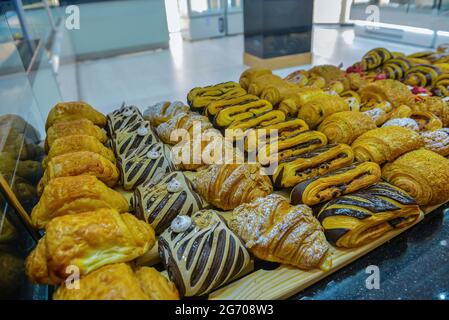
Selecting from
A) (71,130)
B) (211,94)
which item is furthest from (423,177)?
(71,130)

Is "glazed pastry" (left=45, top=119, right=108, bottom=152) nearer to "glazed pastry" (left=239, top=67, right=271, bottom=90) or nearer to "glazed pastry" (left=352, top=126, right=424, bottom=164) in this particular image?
"glazed pastry" (left=239, top=67, right=271, bottom=90)

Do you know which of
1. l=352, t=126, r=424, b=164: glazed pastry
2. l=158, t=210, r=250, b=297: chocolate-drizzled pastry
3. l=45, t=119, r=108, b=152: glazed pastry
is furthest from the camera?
l=45, t=119, r=108, b=152: glazed pastry

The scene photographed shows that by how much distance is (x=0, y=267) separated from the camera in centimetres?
100

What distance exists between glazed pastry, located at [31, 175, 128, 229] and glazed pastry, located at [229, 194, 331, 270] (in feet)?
1.77

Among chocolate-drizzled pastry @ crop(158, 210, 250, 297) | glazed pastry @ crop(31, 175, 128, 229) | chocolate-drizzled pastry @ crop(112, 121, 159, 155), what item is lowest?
chocolate-drizzled pastry @ crop(158, 210, 250, 297)

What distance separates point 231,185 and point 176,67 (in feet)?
15.3

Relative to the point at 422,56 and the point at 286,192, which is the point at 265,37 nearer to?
the point at 422,56

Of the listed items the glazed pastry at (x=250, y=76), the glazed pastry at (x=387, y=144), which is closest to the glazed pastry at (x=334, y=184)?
the glazed pastry at (x=387, y=144)

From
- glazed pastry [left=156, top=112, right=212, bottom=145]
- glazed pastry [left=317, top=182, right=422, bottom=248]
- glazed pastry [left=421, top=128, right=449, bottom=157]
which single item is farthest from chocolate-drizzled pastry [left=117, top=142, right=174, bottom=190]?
glazed pastry [left=421, top=128, right=449, bottom=157]

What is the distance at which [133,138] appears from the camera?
1.78 meters

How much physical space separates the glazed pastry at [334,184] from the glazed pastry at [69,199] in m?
0.79

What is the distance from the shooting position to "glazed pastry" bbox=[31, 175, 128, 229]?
117 cm

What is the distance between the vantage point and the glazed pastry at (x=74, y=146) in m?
1.53

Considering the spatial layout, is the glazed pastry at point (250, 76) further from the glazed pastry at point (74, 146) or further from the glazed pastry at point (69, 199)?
the glazed pastry at point (69, 199)
